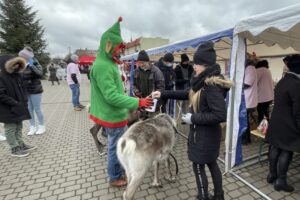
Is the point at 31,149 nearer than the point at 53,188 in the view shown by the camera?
No

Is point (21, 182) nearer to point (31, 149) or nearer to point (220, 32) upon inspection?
point (31, 149)

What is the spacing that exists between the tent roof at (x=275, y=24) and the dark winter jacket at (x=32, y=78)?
15.2 ft

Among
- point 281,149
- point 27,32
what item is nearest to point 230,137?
point 281,149

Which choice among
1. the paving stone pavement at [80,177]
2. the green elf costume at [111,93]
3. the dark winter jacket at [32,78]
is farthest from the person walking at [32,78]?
the green elf costume at [111,93]

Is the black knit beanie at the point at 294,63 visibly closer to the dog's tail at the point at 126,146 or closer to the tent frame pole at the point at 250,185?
the tent frame pole at the point at 250,185

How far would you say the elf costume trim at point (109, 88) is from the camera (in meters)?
2.63

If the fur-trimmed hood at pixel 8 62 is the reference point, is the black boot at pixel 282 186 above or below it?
below

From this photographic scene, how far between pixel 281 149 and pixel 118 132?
242cm

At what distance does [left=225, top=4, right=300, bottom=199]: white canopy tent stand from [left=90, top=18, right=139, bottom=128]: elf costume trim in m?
1.70

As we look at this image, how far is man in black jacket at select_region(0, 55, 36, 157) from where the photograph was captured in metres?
4.11

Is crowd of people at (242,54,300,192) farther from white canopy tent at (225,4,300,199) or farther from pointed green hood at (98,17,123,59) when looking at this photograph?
pointed green hood at (98,17,123,59)

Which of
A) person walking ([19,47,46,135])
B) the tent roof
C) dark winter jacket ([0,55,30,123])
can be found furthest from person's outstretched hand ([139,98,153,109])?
person walking ([19,47,46,135])

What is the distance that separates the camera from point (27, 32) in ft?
82.1

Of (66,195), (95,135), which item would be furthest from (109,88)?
(95,135)
